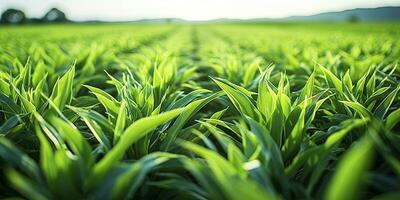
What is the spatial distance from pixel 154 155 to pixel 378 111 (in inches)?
42.6

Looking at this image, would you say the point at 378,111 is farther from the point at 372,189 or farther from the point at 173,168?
the point at 173,168

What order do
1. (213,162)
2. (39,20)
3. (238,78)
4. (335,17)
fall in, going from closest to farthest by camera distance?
(213,162)
(238,78)
(39,20)
(335,17)

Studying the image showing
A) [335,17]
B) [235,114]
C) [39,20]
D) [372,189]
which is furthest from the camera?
[335,17]

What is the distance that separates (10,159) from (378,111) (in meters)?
1.47

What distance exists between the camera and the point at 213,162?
0.89 metres

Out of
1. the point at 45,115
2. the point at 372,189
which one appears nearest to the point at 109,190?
the point at 45,115

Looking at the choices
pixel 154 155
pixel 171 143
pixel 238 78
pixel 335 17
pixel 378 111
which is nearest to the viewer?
pixel 154 155

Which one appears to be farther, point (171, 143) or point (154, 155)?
point (171, 143)

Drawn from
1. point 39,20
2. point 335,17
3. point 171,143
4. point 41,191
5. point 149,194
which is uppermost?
point 41,191

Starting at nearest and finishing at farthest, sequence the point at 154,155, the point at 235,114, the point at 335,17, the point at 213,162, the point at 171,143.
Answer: the point at 213,162 < the point at 154,155 < the point at 171,143 < the point at 235,114 < the point at 335,17

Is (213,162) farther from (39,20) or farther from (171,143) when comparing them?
(39,20)

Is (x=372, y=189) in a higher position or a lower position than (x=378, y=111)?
lower

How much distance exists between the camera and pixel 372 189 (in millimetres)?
1297

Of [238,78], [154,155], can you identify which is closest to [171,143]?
[154,155]
